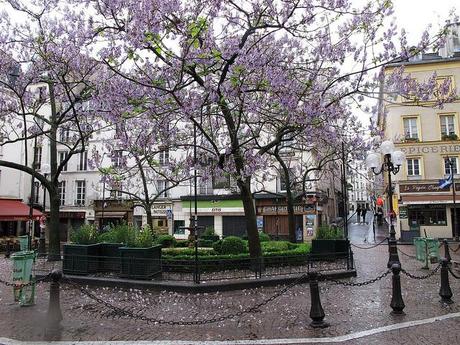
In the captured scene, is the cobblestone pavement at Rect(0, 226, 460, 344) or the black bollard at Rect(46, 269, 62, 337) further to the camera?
the black bollard at Rect(46, 269, 62, 337)

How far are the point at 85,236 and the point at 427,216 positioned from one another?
1055 inches

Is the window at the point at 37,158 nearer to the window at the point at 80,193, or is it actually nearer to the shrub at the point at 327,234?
the window at the point at 80,193

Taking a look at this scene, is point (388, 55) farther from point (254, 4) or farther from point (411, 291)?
point (411, 291)

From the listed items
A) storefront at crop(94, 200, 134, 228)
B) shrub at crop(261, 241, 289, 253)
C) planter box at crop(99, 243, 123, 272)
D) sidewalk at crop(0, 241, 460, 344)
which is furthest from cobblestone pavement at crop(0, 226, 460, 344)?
storefront at crop(94, 200, 134, 228)

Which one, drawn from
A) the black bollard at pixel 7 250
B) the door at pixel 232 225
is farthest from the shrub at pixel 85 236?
the door at pixel 232 225

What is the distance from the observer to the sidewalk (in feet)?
20.7

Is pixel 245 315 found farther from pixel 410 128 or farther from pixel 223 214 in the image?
pixel 410 128

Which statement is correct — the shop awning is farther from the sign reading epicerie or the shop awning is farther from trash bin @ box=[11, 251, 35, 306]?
trash bin @ box=[11, 251, 35, 306]

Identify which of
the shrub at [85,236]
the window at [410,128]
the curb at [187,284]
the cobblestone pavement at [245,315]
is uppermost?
the window at [410,128]

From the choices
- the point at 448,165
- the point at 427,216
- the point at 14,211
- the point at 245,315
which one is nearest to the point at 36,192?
the point at 14,211

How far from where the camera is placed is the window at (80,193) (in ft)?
124

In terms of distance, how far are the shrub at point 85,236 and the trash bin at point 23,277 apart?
9.83 feet

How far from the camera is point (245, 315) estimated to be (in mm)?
7418

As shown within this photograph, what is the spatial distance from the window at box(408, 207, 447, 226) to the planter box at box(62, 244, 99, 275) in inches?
1032
